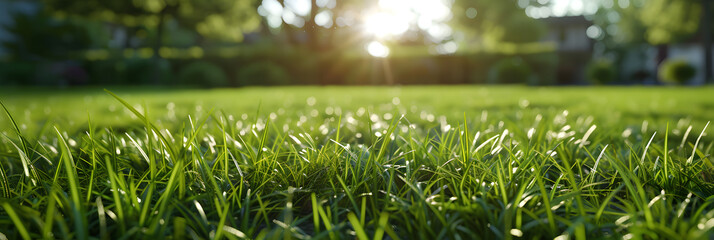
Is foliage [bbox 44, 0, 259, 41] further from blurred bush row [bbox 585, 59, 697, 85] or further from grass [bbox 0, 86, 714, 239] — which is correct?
grass [bbox 0, 86, 714, 239]

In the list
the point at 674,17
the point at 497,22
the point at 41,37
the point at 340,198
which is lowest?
the point at 340,198

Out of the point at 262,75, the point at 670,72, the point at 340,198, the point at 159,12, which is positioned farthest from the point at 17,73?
the point at 670,72

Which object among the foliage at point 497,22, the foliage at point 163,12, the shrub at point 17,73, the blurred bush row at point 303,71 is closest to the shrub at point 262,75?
the blurred bush row at point 303,71

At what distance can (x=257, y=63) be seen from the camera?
928 inches

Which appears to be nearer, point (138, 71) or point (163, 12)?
point (163, 12)

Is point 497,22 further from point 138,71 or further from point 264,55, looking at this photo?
point 138,71

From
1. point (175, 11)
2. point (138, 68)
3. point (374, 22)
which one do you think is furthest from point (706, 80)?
point (138, 68)

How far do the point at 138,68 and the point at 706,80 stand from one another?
1159 inches

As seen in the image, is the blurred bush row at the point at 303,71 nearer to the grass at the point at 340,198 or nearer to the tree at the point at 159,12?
the tree at the point at 159,12

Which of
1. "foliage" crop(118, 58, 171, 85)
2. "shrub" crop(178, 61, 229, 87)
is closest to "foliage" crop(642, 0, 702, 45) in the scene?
"shrub" crop(178, 61, 229, 87)

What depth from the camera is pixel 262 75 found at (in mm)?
22688

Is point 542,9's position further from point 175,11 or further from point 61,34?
point 61,34

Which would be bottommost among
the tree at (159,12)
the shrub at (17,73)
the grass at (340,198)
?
the shrub at (17,73)

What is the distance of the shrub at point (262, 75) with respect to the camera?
22.7m
